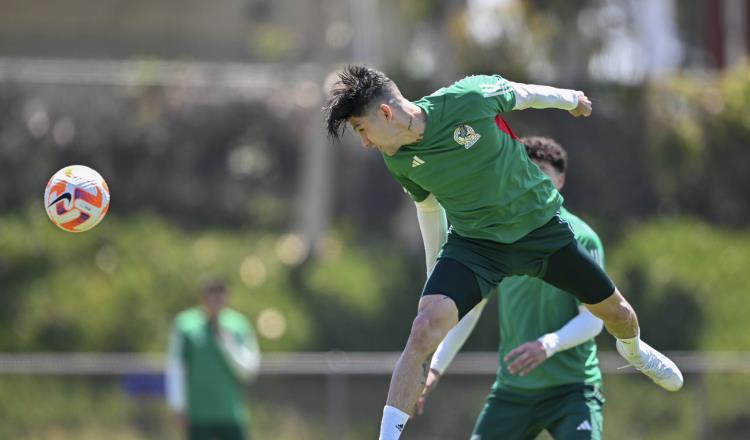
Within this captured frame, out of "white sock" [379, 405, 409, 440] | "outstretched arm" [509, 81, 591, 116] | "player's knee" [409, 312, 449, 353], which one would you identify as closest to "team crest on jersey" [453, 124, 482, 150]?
"outstretched arm" [509, 81, 591, 116]

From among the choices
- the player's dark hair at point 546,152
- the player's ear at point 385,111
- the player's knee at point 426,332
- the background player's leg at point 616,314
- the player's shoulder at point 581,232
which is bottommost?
the background player's leg at point 616,314

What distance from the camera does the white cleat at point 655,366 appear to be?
263 inches

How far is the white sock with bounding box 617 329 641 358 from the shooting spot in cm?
653

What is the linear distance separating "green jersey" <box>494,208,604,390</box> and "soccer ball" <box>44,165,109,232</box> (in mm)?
2445

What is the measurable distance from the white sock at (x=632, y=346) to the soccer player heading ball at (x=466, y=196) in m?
0.04

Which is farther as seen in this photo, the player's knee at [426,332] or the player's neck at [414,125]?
the player's neck at [414,125]

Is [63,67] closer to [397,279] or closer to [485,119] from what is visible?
[397,279]

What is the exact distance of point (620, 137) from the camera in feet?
61.9

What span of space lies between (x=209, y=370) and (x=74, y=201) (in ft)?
15.8

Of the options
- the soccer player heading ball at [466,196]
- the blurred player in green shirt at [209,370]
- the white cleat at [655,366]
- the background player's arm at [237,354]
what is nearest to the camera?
the soccer player heading ball at [466,196]

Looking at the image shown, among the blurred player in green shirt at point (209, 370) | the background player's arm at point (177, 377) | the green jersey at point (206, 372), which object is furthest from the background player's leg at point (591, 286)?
the background player's arm at point (177, 377)

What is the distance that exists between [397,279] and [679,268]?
398 cm

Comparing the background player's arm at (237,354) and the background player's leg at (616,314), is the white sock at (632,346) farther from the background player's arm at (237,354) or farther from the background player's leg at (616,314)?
the background player's arm at (237,354)

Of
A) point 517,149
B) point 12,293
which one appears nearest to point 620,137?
point 12,293
